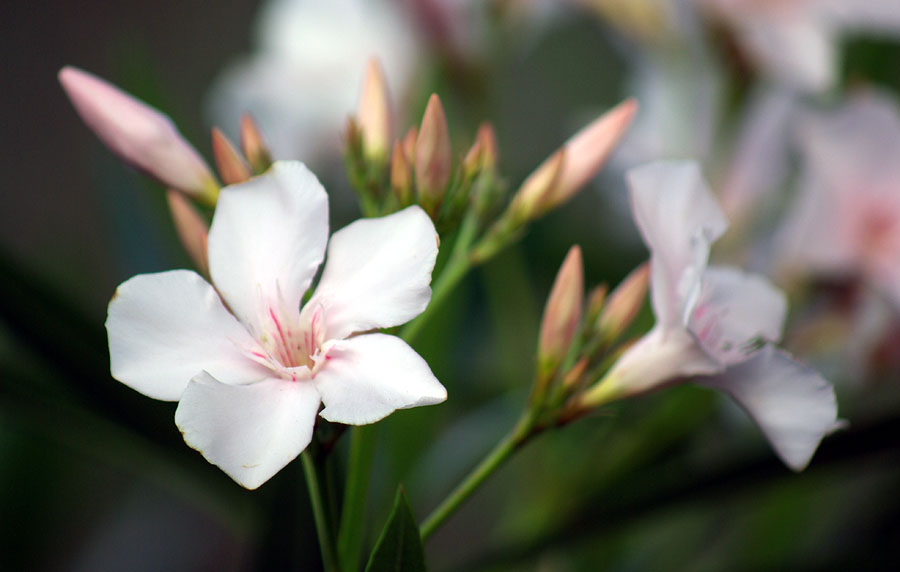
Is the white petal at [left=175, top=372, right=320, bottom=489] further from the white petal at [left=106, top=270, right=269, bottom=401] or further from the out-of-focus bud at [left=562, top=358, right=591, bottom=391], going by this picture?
the out-of-focus bud at [left=562, top=358, right=591, bottom=391]

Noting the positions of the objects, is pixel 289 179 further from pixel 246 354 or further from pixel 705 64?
pixel 705 64

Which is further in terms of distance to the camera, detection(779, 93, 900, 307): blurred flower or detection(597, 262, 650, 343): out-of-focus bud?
detection(779, 93, 900, 307): blurred flower

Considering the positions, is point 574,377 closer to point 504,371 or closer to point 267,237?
point 267,237

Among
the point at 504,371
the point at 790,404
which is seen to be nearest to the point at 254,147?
the point at 790,404

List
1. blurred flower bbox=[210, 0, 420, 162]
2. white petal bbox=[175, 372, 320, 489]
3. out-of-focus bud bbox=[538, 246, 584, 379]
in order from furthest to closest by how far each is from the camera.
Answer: blurred flower bbox=[210, 0, 420, 162] → out-of-focus bud bbox=[538, 246, 584, 379] → white petal bbox=[175, 372, 320, 489]

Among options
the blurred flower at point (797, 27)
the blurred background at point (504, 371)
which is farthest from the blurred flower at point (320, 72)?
the blurred flower at point (797, 27)

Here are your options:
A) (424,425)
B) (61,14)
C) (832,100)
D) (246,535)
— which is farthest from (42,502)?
(61,14)

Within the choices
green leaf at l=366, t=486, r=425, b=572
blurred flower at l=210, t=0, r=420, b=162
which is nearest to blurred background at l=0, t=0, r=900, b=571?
blurred flower at l=210, t=0, r=420, b=162

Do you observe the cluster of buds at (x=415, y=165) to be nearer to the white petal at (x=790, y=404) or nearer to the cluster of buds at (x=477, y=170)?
the cluster of buds at (x=477, y=170)
